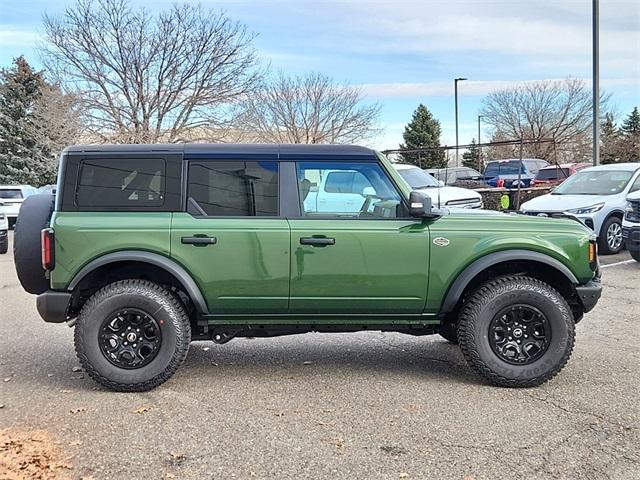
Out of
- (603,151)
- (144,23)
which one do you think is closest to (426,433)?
(144,23)

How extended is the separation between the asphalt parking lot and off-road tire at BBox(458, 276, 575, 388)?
130 mm

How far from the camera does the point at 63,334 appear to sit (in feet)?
21.6

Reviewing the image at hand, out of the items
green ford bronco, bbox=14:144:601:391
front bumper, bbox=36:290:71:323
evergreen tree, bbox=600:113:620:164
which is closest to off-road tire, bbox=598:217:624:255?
green ford bronco, bbox=14:144:601:391

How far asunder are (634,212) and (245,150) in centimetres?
798

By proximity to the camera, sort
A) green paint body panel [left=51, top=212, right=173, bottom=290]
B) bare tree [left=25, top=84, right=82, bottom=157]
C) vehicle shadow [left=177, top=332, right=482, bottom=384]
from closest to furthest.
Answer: green paint body panel [left=51, top=212, right=173, bottom=290] → vehicle shadow [left=177, top=332, right=482, bottom=384] → bare tree [left=25, top=84, right=82, bottom=157]

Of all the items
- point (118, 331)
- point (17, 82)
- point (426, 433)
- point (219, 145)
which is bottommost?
point (426, 433)

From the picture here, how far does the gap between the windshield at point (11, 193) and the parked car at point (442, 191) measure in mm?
15006

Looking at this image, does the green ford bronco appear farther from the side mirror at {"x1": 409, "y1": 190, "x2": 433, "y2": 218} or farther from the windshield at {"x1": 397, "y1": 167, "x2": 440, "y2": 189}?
the windshield at {"x1": 397, "y1": 167, "x2": 440, "y2": 189}

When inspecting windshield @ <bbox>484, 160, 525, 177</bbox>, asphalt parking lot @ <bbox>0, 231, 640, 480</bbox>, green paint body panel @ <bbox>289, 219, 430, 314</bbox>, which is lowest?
asphalt parking lot @ <bbox>0, 231, 640, 480</bbox>

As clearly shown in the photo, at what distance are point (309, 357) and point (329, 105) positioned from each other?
25621mm

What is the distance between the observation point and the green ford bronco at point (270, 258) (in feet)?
15.2

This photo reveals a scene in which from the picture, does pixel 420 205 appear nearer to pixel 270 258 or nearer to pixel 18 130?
pixel 270 258

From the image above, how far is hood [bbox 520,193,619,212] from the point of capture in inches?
464

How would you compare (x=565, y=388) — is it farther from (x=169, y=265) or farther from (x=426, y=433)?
(x=169, y=265)
